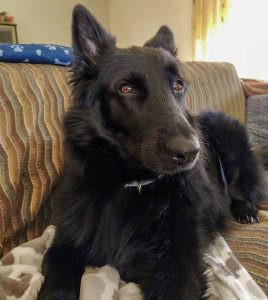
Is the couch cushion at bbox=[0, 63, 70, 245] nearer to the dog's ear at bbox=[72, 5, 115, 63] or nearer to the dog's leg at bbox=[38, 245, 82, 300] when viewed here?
the dog's leg at bbox=[38, 245, 82, 300]

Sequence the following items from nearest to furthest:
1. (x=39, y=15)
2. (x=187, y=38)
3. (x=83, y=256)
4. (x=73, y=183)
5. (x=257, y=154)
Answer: (x=83, y=256) < (x=73, y=183) < (x=257, y=154) < (x=187, y=38) < (x=39, y=15)

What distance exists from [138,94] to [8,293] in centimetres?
70

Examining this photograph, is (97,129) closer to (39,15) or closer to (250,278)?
(250,278)

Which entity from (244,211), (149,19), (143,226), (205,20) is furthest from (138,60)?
(149,19)

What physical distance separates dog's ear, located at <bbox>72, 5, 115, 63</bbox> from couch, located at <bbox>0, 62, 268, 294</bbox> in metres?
0.38

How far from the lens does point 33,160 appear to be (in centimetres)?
124

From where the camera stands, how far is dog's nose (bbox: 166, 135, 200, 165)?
32.7 inches

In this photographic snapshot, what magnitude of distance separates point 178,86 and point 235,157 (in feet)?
2.17

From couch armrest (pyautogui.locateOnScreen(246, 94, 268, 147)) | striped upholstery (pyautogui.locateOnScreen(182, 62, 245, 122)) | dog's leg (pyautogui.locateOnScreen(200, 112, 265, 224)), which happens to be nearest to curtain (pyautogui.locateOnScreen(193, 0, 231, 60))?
striped upholstery (pyautogui.locateOnScreen(182, 62, 245, 122))

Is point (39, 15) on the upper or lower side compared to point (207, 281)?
upper

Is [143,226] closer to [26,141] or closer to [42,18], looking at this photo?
[26,141]

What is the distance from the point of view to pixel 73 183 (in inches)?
42.6

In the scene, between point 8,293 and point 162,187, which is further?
point 162,187

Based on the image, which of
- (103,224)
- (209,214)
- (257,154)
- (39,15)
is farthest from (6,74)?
(39,15)
